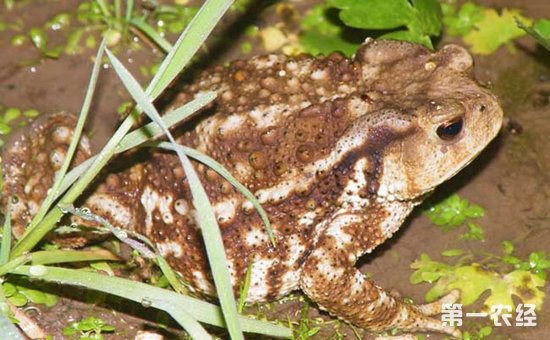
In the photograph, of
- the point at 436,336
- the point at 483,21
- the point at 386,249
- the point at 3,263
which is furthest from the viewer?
the point at 483,21

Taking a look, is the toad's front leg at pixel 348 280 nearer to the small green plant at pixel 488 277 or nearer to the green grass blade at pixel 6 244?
the small green plant at pixel 488 277

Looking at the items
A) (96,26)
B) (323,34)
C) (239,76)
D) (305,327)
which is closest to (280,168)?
(239,76)

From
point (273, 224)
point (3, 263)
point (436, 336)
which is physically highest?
point (3, 263)

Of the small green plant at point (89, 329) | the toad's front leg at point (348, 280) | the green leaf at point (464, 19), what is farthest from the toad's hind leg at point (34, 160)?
the green leaf at point (464, 19)

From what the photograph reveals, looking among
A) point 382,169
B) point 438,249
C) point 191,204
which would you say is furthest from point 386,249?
point 191,204

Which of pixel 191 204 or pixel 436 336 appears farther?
pixel 436 336

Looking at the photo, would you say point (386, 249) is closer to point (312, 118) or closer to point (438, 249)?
point (438, 249)

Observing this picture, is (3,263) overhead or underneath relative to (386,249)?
overhead

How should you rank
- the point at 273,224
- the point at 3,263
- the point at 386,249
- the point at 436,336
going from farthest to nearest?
1. the point at 386,249
2. the point at 436,336
3. the point at 273,224
4. the point at 3,263
